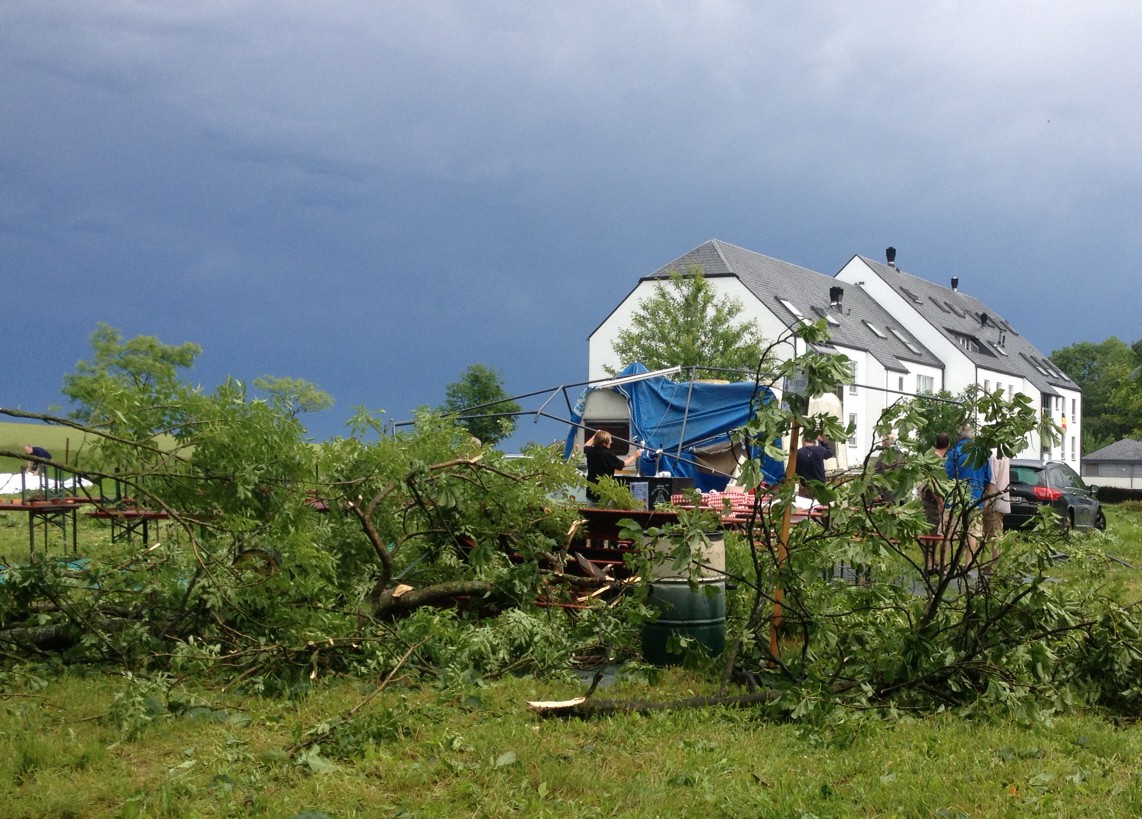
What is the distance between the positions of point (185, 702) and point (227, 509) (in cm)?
140

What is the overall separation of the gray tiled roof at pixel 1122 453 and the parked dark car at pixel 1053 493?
61.6 metres

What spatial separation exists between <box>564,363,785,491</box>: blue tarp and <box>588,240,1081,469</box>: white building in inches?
873

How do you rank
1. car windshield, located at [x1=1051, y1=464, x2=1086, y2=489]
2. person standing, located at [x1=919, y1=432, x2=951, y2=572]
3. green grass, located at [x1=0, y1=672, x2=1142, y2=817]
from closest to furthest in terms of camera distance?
green grass, located at [x1=0, y1=672, x2=1142, y2=817] < person standing, located at [x1=919, y1=432, x2=951, y2=572] < car windshield, located at [x1=1051, y1=464, x2=1086, y2=489]

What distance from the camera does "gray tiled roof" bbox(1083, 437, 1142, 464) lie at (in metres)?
77.0

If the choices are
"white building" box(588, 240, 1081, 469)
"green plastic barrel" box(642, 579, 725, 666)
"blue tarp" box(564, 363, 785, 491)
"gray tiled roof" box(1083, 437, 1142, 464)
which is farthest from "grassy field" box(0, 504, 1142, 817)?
"gray tiled roof" box(1083, 437, 1142, 464)

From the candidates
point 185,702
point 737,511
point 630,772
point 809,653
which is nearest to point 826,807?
point 630,772

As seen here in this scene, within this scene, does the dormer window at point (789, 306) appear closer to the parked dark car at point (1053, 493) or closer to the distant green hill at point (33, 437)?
the parked dark car at point (1053, 493)

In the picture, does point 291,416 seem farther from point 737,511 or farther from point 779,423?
point 737,511

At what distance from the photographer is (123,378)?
7000mm

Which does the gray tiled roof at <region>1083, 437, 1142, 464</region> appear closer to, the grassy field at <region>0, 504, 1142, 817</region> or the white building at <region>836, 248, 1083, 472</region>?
the white building at <region>836, 248, 1083, 472</region>

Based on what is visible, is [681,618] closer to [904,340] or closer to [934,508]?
[934,508]

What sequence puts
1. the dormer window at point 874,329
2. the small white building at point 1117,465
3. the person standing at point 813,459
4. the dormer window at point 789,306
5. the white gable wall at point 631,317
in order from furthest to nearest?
1. the small white building at point 1117,465
2. the dormer window at point 874,329
3. the dormer window at point 789,306
4. the white gable wall at point 631,317
5. the person standing at point 813,459

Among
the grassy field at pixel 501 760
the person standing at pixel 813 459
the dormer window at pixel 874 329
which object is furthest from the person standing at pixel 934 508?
the dormer window at pixel 874 329

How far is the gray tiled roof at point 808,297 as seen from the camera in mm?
47125
